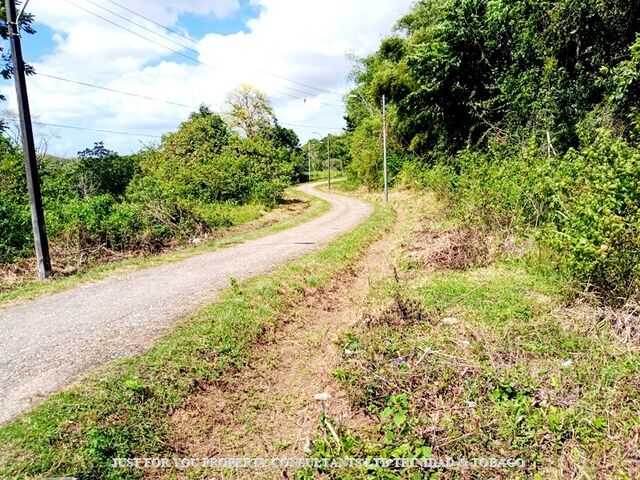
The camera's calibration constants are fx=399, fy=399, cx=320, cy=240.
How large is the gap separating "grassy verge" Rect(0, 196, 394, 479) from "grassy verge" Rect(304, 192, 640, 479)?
1.43m

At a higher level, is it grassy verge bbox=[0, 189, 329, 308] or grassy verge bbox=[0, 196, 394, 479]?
grassy verge bbox=[0, 189, 329, 308]

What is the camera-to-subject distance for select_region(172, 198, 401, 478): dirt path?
348 centimetres

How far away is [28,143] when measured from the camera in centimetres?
788

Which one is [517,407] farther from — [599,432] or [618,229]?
[618,229]

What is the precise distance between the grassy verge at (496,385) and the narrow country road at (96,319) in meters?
2.65

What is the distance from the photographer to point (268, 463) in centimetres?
325

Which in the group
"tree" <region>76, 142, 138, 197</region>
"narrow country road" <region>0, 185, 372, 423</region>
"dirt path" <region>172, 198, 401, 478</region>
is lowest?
"dirt path" <region>172, 198, 401, 478</region>

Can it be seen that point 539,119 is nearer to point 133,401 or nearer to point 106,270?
point 106,270

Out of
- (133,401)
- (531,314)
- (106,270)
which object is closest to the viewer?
(133,401)

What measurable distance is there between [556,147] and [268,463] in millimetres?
12421

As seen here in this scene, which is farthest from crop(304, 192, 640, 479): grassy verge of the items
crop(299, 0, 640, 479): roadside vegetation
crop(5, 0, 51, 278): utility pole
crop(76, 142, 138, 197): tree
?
crop(76, 142, 138, 197): tree

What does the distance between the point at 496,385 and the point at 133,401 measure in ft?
10.7

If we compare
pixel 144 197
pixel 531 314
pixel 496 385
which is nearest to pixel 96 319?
pixel 496 385

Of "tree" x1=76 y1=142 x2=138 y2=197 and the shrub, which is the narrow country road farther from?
"tree" x1=76 y1=142 x2=138 y2=197
